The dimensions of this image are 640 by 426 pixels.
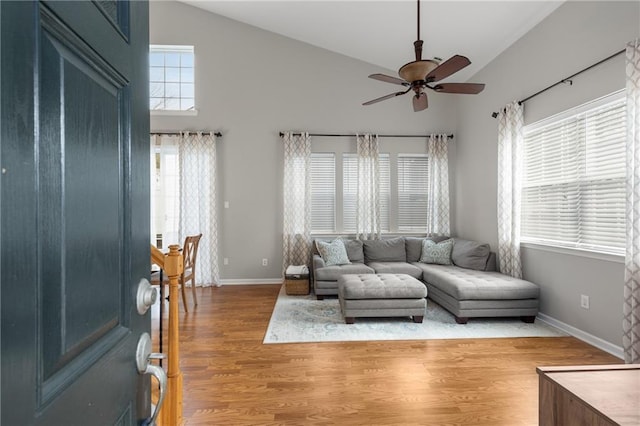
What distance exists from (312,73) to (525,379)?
5031 mm

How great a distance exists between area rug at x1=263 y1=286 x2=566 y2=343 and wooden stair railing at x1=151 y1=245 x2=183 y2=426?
52.9 inches

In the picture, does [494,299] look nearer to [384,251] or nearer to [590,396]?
[384,251]

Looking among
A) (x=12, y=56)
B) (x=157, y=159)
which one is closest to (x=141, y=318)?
(x=12, y=56)

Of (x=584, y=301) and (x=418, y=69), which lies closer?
(x=418, y=69)

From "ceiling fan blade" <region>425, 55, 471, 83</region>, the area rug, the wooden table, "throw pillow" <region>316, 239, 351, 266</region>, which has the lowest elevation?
the area rug

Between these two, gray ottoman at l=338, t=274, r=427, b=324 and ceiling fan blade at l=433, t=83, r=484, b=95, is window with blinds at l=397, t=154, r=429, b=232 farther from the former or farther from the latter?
ceiling fan blade at l=433, t=83, r=484, b=95

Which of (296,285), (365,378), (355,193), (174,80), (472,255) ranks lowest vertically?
(365,378)

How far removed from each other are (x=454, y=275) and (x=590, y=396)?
2687mm

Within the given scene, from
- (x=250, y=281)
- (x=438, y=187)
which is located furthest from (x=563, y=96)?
(x=250, y=281)

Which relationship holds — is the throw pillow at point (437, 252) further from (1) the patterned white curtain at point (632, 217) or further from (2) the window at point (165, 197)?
(2) the window at point (165, 197)

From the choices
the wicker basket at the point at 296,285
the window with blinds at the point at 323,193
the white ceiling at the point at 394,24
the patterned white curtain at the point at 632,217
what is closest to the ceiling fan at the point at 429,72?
the patterned white curtain at the point at 632,217

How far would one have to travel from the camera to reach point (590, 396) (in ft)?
4.03

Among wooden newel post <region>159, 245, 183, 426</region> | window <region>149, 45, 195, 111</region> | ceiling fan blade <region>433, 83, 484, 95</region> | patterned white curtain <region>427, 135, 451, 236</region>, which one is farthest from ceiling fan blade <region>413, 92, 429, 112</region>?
window <region>149, 45, 195, 111</region>

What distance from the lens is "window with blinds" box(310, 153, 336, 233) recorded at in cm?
537
